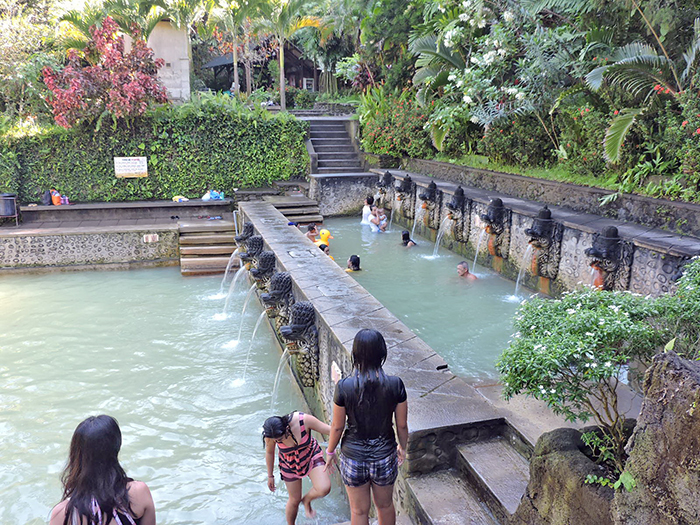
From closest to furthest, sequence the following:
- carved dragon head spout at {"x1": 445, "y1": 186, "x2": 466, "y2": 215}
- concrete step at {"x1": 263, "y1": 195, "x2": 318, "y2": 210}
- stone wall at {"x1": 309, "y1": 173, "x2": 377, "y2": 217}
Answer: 1. carved dragon head spout at {"x1": 445, "y1": 186, "x2": 466, "y2": 215}
2. concrete step at {"x1": 263, "y1": 195, "x2": 318, "y2": 210}
3. stone wall at {"x1": 309, "y1": 173, "x2": 377, "y2": 217}

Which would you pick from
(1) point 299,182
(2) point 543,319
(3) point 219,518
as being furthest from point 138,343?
(1) point 299,182

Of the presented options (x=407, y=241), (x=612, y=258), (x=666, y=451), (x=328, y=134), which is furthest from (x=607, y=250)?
(x=328, y=134)

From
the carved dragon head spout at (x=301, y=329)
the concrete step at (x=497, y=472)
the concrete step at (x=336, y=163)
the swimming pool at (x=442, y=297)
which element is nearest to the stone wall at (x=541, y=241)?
the swimming pool at (x=442, y=297)

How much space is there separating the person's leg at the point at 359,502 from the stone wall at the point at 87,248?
32.2 feet

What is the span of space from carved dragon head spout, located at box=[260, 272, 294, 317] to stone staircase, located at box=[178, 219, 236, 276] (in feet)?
Answer: 17.1

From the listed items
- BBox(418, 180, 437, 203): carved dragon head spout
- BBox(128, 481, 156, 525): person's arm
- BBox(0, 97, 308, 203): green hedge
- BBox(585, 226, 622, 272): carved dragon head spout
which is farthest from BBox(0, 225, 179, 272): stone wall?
BBox(128, 481, 156, 525): person's arm

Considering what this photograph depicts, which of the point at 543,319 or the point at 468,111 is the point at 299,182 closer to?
the point at 468,111

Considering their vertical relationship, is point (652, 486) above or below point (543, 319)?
below

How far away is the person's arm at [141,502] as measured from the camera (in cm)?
248

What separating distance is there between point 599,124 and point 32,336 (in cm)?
976

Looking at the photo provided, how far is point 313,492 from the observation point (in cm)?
410

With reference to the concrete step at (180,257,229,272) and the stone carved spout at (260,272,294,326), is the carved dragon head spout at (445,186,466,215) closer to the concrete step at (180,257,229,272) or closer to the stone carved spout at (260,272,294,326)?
the concrete step at (180,257,229,272)

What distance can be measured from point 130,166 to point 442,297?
32.3ft

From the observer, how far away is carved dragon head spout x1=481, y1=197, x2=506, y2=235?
948cm
